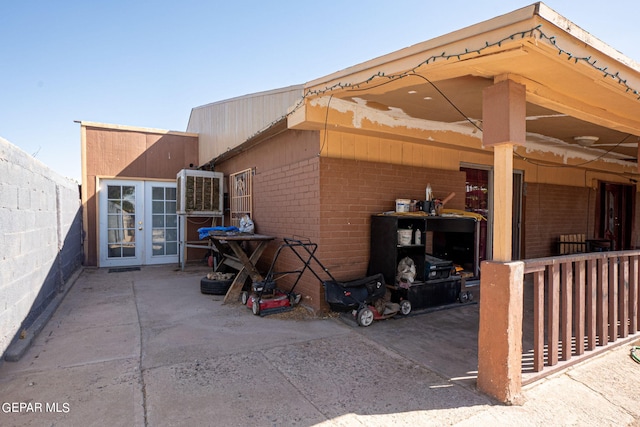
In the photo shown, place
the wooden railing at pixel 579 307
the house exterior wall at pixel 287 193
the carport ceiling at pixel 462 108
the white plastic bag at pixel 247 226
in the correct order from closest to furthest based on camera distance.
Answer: the wooden railing at pixel 579 307 → the carport ceiling at pixel 462 108 → the house exterior wall at pixel 287 193 → the white plastic bag at pixel 247 226

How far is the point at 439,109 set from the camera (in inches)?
186

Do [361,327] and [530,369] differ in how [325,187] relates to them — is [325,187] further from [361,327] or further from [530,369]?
[530,369]

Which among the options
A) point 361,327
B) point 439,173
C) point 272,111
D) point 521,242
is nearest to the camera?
point 361,327

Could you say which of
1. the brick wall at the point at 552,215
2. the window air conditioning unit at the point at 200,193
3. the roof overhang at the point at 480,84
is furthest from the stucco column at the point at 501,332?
the window air conditioning unit at the point at 200,193

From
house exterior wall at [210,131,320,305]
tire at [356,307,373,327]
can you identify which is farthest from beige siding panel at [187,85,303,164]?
tire at [356,307,373,327]

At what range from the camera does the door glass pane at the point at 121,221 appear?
9.66 metres

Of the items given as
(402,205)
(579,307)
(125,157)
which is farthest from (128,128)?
(579,307)

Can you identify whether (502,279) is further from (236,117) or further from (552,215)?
(552,215)

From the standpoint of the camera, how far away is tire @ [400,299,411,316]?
4.93 m

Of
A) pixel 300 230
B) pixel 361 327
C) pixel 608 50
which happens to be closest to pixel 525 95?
pixel 608 50

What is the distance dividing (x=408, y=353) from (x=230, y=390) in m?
1.85

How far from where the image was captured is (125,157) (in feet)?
32.1

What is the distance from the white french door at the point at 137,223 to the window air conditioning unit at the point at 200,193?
52.3 inches

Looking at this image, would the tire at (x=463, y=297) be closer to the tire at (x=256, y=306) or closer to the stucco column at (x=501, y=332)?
the stucco column at (x=501, y=332)
